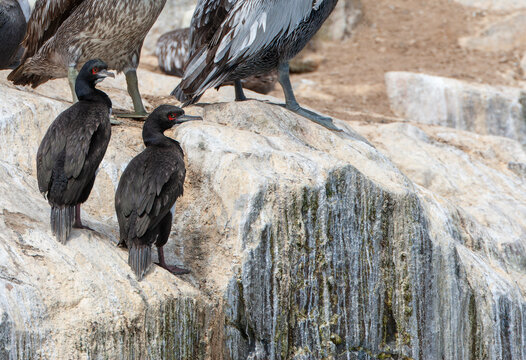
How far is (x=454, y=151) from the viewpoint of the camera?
7.35 m

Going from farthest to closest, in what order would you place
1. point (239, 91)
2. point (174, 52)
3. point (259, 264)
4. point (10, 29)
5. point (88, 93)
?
point (174, 52) < point (10, 29) < point (239, 91) < point (88, 93) < point (259, 264)

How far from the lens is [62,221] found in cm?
394

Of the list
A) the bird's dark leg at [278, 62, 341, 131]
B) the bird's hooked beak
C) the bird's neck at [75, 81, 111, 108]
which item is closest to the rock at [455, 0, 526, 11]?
the bird's dark leg at [278, 62, 341, 131]

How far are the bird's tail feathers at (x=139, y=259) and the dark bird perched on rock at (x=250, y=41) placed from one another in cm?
175

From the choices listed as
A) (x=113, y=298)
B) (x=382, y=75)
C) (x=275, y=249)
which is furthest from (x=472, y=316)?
(x=382, y=75)

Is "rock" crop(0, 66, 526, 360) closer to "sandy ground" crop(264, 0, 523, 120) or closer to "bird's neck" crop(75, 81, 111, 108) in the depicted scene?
"bird's neck" crop(75, 81, 111, 108)

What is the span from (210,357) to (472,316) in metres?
1.87

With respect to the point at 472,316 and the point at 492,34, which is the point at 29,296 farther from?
the point at 492,34

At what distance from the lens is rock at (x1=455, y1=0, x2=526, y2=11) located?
15.2 m

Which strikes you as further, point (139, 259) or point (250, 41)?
point (250, 41)

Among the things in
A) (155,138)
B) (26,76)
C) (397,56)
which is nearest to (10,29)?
(26,76)

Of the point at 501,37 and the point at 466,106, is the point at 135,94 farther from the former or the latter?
the point at 501,37

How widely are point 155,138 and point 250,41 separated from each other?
127 cm

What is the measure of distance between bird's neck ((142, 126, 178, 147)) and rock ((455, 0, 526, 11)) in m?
12.2
